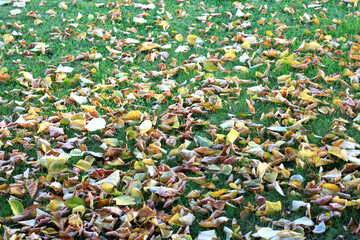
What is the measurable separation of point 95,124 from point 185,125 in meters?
0.79

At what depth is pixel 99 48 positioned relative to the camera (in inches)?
197

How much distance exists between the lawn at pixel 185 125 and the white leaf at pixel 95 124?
0.05ft

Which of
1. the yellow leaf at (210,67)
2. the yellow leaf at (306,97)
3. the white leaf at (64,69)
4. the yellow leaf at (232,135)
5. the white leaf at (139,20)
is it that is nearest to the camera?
the yellow leaf at (232,135)

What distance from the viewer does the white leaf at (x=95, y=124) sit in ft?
11.0

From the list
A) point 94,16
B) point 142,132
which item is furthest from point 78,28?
point 142,132

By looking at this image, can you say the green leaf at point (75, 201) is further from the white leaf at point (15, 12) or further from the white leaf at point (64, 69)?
the white leaf at point (15, 12)

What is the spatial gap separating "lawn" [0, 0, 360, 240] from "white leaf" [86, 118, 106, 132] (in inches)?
0.6

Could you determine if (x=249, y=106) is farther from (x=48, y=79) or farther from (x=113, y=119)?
(x=48, y=79)

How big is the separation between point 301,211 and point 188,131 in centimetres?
118

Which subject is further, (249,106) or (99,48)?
(99,48)

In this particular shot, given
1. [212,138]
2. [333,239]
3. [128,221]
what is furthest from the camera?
[212,138]

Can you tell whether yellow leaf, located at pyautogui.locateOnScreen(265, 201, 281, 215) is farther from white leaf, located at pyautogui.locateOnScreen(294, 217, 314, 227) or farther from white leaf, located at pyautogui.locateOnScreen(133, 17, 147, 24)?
white leaf, located at pyautogui.locateOnScreen(133, 17, 147, 24)

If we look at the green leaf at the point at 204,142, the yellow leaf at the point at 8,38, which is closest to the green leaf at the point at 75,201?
the green leaf at the point at 204,142

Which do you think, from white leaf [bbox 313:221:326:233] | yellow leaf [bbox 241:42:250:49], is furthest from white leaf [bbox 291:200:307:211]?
yellow leaf [bbox 241:42:250:49]
